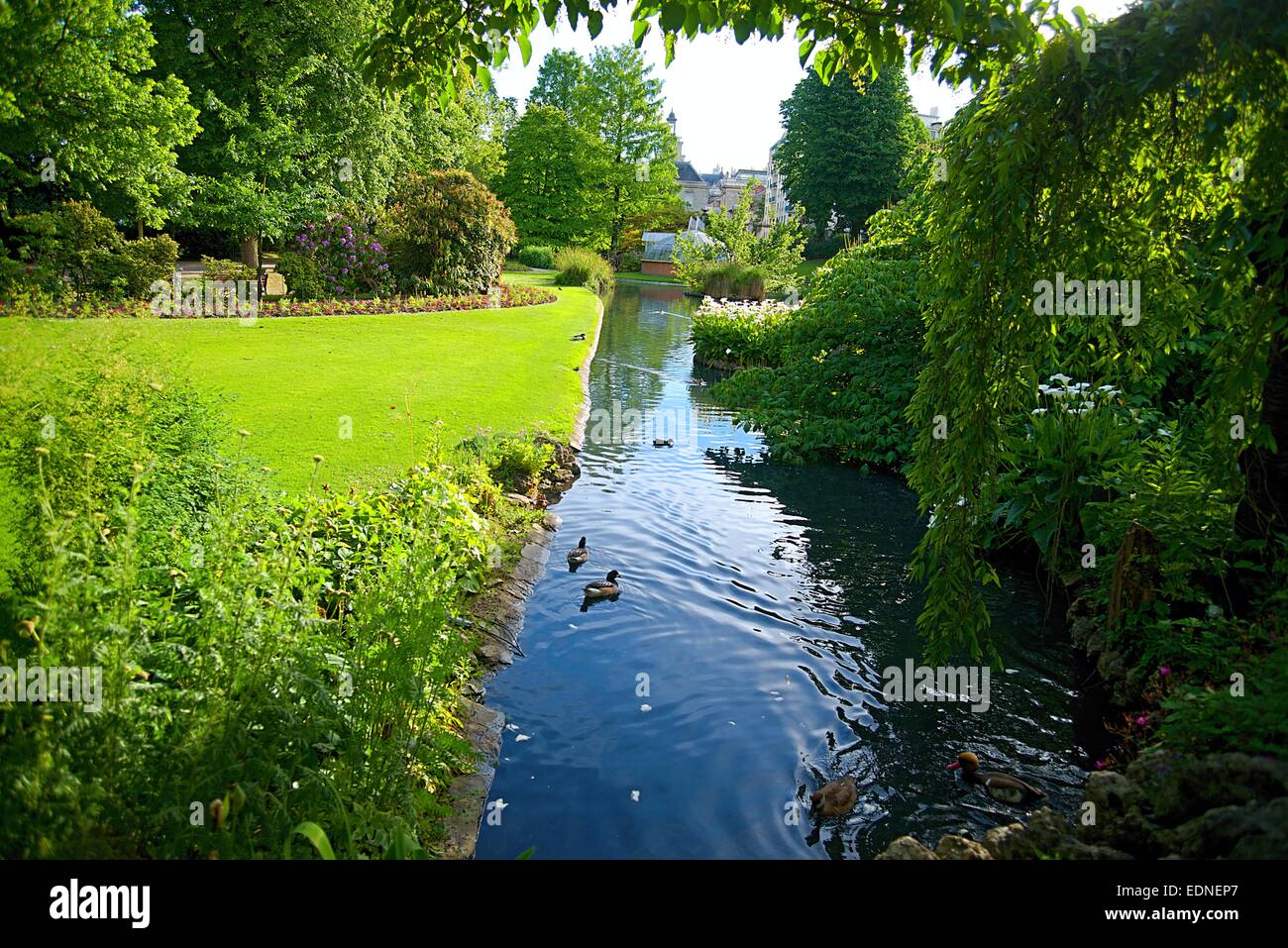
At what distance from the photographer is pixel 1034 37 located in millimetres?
4285

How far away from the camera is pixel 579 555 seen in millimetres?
8891

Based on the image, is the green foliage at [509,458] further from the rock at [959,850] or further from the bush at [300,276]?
the bush at [300,276]

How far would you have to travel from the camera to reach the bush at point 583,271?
4400 cm

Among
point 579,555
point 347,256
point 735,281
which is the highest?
point 735,281

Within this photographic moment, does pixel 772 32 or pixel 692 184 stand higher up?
pixel 692 184

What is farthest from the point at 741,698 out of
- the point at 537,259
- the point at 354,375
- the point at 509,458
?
the point at 537,259

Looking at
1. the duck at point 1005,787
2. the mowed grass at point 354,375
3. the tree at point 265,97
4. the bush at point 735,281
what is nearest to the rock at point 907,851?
the duck at point 1005,787

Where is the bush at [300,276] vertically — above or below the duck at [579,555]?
above

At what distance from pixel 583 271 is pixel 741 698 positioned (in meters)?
40.0

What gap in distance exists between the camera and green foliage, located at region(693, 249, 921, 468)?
13695 mm

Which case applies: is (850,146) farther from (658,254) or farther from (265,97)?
(265,97)

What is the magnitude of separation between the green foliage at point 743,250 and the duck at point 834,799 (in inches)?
1301

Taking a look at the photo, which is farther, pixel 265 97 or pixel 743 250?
pixel 743 250

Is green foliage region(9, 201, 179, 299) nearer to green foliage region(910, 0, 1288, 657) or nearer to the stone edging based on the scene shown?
the stone edging
